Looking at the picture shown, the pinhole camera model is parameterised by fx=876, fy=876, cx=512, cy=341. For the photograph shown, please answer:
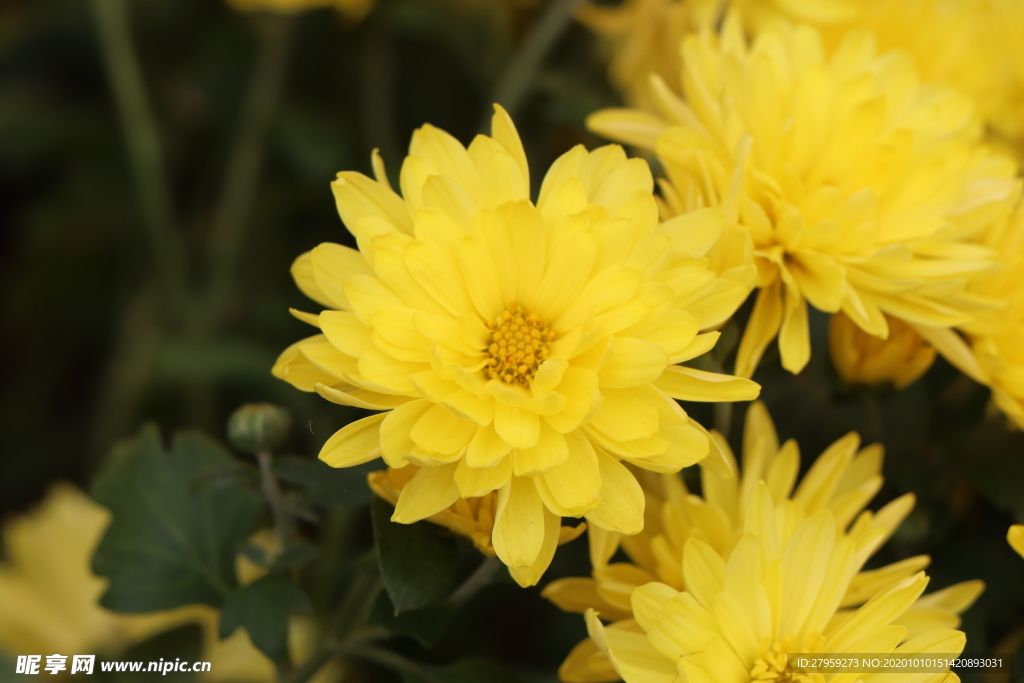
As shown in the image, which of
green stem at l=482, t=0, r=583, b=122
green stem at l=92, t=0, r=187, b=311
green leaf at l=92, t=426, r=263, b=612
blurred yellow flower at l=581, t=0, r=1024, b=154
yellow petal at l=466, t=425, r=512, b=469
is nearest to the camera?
yellow petal at l=466, t=425, r=512, b=469

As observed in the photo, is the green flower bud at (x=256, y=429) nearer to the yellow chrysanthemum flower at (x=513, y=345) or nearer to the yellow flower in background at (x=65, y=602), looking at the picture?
the yellow chrysanthemum flower at (x=513, y=345)

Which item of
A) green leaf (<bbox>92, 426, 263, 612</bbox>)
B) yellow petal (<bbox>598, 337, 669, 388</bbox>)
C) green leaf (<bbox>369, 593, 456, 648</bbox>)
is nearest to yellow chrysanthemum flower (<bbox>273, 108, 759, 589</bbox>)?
yellow petal (<bbox>598, 337, 669, 388</bbox>)

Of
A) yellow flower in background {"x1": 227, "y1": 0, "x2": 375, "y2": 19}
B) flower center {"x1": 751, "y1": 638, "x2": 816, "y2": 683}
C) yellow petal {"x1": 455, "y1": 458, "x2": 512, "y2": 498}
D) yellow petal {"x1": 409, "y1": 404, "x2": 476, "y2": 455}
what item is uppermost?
yellow flower in background {"x1": 227, "y1": 0, "x2": 375, "y2": 19}

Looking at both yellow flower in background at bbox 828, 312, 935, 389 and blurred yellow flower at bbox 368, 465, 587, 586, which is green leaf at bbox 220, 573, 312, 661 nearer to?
blurred yellow flower at bbox 368, 465, 587, 586

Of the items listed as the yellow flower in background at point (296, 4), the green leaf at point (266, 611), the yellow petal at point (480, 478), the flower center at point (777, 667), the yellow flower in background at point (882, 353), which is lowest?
the green leaf at point (266, 611)

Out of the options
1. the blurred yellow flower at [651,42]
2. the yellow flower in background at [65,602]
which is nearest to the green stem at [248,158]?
the yellow flower in background at [65,602]
